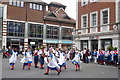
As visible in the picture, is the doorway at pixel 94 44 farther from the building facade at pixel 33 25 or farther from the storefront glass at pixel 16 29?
the storefront glass at pixel 16 29

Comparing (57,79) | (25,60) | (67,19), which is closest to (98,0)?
(25,60)

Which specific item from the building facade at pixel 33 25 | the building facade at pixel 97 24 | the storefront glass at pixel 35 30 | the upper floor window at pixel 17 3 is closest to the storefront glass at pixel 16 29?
the building facade at pixel 33 25

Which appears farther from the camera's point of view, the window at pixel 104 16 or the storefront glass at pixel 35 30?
the storefront glass at pixel 35 30

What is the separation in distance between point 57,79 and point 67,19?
4084 centimetres

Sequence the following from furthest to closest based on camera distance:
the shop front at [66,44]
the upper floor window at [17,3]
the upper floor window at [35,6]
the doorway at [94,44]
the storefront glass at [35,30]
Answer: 1. the shop front at [66,44]
2. the upper floor window at [35,6]
3. the storefront glass at [35,30]
4. the upper floor window at [17,3]
5. the doorway at [94,44]

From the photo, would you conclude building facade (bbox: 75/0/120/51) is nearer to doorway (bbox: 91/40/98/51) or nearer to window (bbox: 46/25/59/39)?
doorway (bbox: 91/40/98/51)

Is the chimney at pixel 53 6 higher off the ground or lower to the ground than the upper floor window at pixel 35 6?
higher

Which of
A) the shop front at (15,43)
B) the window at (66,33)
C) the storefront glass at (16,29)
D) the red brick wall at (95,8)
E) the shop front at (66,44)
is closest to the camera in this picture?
the red brick wall at (95,8)

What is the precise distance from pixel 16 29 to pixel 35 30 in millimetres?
4971

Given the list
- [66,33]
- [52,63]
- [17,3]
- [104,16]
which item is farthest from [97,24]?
[66,33]

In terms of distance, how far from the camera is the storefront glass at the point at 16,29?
37906 mm

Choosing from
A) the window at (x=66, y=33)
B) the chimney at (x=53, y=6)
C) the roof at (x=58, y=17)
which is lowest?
the window at (x=66, y=33)

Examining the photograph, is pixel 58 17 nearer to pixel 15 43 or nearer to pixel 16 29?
pixel 16 29

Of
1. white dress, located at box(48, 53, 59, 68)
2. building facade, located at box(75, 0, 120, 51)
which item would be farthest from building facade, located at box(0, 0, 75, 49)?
white dress, located at box(48, 53, 59, 68)
